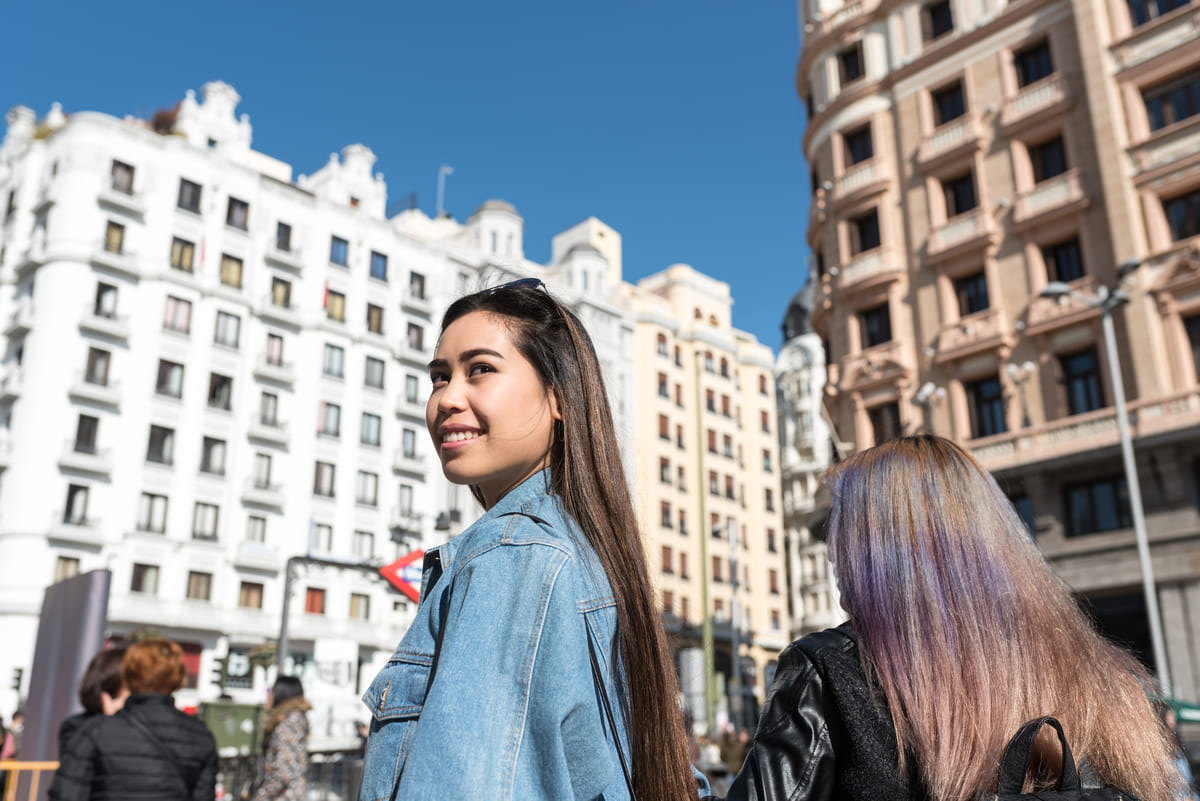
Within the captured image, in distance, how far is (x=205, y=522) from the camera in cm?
4275

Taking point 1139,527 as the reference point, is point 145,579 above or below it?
above

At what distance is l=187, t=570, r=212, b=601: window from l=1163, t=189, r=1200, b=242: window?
120 ft

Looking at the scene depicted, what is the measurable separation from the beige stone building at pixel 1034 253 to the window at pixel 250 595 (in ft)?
89.4

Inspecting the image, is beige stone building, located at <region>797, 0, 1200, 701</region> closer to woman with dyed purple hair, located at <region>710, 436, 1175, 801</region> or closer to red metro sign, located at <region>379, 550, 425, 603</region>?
red metro sign, located at <region>379, 550, 425, 603</region>

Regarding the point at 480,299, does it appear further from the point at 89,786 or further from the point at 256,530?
the point at 256,530

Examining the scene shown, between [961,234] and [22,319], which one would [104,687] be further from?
[22,319]

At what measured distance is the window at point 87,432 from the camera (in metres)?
40.2

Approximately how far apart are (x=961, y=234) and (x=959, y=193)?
5.29 ft

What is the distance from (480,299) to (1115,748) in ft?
5.17

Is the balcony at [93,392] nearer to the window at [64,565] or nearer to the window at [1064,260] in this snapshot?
the window at [64,565]

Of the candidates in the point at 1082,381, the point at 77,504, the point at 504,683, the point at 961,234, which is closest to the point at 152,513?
the point at 77,504

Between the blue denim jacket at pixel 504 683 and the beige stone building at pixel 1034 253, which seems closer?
the blue denim jacket at pixel 504 683

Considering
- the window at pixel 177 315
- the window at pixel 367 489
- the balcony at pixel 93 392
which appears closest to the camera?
the balcony at pixel 93 392

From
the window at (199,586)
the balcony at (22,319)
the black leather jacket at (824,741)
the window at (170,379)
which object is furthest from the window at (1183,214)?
the balcony at (22,319)
